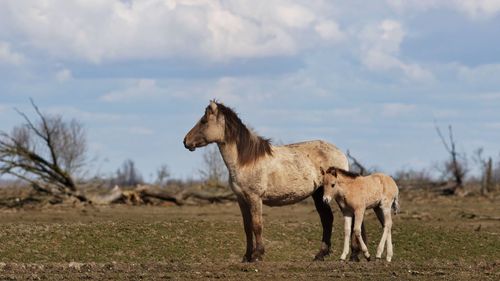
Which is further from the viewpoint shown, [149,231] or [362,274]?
[149,231]

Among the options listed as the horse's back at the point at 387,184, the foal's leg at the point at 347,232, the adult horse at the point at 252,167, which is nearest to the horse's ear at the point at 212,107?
the adult horse at the point at 252,167

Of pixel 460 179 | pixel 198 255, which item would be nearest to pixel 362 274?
pixel 198 255

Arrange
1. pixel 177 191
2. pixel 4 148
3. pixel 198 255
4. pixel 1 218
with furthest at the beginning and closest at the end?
pixel 177 191 < pixel 4 148 < pixel 1 218 < pixel 198 255

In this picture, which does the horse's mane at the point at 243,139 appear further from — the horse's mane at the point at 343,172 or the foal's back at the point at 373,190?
the foal's back at the point at 373,190

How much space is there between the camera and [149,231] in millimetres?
19938

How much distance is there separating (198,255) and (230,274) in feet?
20.9

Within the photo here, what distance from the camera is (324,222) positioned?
15.0 meters

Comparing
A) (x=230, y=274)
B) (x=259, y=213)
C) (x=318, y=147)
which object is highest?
(x=318, y=147)

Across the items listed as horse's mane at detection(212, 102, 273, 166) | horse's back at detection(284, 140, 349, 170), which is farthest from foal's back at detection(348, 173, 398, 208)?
horse's mane at detection(212, 102, 273, 166)

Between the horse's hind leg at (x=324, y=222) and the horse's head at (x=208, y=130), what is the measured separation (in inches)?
85.7

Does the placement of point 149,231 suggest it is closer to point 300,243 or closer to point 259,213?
point 300,243

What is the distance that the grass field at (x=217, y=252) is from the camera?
40.4 ft

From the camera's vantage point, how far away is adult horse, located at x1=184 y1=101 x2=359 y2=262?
44.5ft

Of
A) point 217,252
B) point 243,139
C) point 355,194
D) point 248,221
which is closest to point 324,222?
point 355,194
